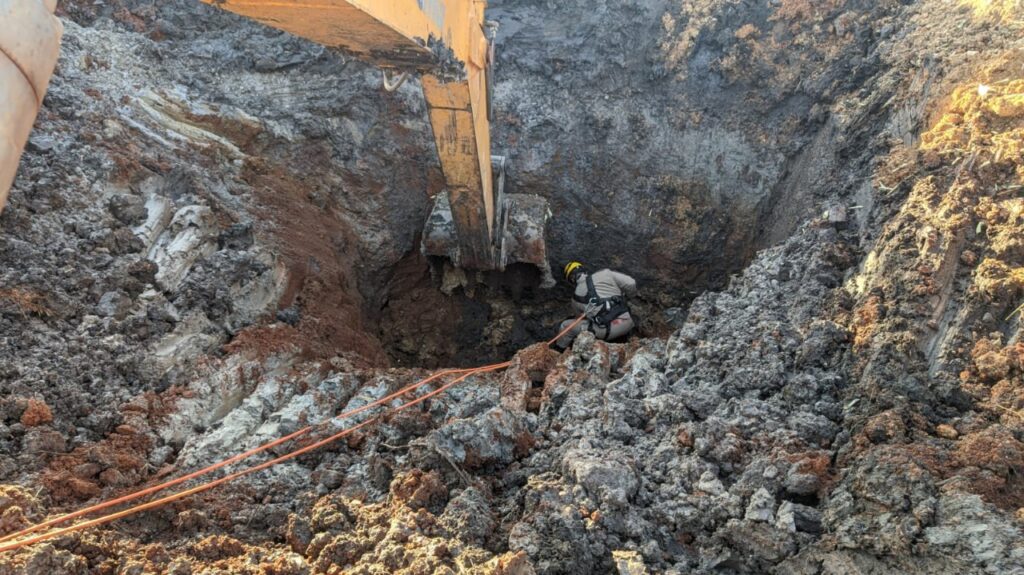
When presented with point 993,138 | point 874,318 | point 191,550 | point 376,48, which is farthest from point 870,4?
point 191,550

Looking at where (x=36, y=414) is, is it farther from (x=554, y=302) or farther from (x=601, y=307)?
(x=554, y=302)

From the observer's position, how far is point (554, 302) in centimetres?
758

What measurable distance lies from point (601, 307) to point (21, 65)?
5.06m

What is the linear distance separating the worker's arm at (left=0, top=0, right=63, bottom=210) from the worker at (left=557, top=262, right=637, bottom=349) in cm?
492

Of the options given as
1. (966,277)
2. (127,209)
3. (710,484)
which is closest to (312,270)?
(127,209)

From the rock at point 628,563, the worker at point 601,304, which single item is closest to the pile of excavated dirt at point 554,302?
the rock at point 628,563

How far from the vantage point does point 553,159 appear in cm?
770

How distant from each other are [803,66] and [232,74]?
6.26 meters

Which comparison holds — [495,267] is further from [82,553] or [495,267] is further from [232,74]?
[82,553]

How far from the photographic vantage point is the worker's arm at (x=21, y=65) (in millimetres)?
2482

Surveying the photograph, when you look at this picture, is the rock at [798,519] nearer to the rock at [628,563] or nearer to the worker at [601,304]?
the rock at [628,563]

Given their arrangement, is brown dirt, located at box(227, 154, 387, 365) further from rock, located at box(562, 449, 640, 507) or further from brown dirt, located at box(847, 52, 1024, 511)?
brown dirt, located at box(847, 52, 1024, 511)

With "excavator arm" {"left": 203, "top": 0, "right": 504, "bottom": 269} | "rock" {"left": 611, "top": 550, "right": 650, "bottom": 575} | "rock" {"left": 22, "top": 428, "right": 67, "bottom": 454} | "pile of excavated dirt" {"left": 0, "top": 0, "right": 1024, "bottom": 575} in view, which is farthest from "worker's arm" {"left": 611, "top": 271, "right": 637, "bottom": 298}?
"rock" {"left": 22, "top": 428, "right": 67, "bottom": 454}

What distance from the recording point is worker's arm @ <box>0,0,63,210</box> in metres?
2.48
